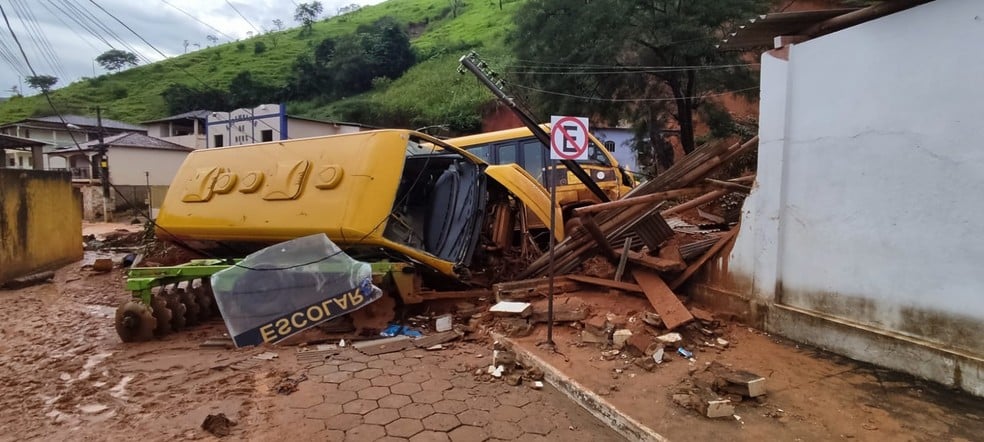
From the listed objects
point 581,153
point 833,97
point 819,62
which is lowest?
point 581,153

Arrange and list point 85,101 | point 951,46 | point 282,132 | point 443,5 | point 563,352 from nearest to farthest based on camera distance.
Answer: point 951,46, point 563,352, point 282,132, point 85,101, point 443,5

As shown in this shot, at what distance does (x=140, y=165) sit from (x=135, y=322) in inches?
1307

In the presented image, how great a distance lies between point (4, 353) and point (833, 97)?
8.40m

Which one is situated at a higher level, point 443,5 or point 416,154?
point 443,5

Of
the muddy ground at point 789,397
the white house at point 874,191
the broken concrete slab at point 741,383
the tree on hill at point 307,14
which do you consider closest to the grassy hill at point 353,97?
the tree on hill at point 307,14

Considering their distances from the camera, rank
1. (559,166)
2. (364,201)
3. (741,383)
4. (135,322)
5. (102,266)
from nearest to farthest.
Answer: (741,383) < (135,322) < (364,201) < (102,266) < (559,166)

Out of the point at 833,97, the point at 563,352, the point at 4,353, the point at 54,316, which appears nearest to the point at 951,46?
the point at 833,97

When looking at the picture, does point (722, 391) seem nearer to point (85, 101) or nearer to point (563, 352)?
point (563, 352)

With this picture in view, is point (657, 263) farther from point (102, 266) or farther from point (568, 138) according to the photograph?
point (102, 266)

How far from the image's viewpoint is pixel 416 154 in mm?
7383

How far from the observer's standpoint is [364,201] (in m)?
5.97

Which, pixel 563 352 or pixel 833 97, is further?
pixel 563 352

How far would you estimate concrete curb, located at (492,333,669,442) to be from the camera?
349 centimetres

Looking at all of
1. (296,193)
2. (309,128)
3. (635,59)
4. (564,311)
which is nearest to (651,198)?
(564,311)
